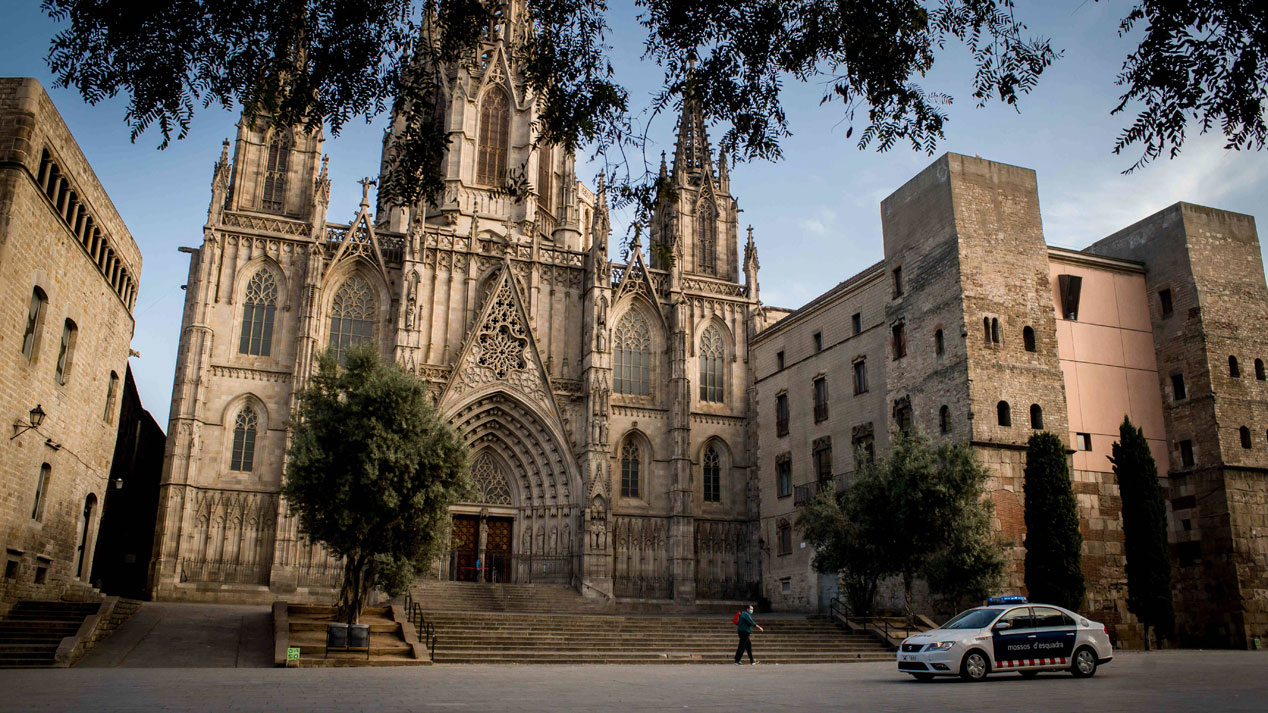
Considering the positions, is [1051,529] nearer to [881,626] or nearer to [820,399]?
[881,626]

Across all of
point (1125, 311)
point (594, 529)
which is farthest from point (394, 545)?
point (1125, 311)

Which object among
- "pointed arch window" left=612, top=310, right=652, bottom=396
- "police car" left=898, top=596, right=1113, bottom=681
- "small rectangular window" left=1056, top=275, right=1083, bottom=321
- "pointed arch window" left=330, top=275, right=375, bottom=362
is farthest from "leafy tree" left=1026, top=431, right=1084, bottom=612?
"pointed arch window" left=330, top=275, right=375, bottom=362

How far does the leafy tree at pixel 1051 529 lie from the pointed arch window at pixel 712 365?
16.6m

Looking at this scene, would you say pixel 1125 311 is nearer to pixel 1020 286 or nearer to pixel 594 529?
pixel 1020 286

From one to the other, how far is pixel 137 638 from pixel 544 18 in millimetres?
18357

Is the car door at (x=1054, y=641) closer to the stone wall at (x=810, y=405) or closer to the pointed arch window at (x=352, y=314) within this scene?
the stone wall at (x=810, y=405)

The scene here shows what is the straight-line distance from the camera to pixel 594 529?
3606 cm

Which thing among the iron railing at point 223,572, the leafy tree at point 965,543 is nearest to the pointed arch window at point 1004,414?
the leafy tree at point 965,543

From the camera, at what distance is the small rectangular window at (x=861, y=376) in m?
33.6

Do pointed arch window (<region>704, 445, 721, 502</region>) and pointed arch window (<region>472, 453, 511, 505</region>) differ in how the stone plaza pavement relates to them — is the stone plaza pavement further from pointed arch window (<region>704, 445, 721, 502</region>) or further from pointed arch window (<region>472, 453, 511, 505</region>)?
pointed arch window (<region>704, 445, 721, 502</region>)

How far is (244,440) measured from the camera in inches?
1364

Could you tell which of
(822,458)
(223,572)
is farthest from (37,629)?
(822,458)

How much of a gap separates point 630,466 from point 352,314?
1284 cm

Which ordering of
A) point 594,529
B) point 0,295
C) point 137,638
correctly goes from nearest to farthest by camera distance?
point 0,295, point 137,638, point 594,529
